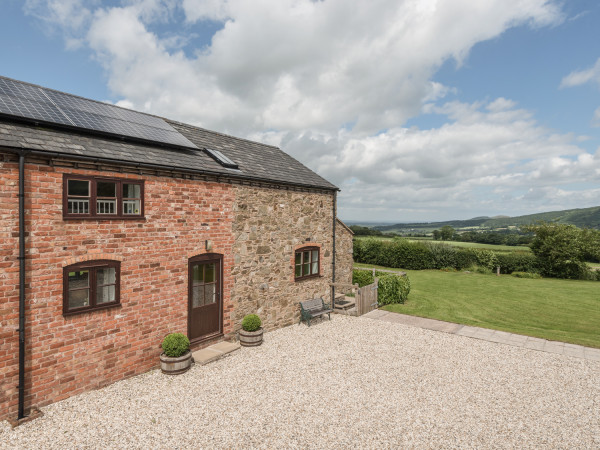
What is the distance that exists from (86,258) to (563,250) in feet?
108

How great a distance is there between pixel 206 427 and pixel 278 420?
4.58 ft

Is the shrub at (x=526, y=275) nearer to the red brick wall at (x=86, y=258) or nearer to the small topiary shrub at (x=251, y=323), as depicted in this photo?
the small topiary shrub at (x=251, y=323)

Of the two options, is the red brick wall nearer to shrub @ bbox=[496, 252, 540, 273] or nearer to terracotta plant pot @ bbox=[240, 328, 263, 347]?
terracotta plant pot @ bbox=[240, 328, 263, 347]

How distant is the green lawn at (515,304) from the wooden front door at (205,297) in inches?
353

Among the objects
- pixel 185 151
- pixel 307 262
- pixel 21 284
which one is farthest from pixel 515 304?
pixel 21 284

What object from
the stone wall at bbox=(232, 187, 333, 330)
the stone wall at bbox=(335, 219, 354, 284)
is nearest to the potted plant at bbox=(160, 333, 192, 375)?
the stone wall at bbox=(232, 187, 333, 330)

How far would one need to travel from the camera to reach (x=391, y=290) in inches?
637

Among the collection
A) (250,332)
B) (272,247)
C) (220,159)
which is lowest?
(250,332)

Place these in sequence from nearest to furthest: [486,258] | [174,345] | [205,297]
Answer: [174,345] < [205,297] < [486,258]

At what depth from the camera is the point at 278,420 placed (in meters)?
6.35

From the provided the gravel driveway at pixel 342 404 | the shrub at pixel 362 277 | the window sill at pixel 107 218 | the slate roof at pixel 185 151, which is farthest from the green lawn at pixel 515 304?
the window sill at pixel 107 218

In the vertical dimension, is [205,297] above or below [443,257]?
above

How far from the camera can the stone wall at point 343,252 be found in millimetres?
15580

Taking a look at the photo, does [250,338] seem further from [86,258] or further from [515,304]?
[515,304]
